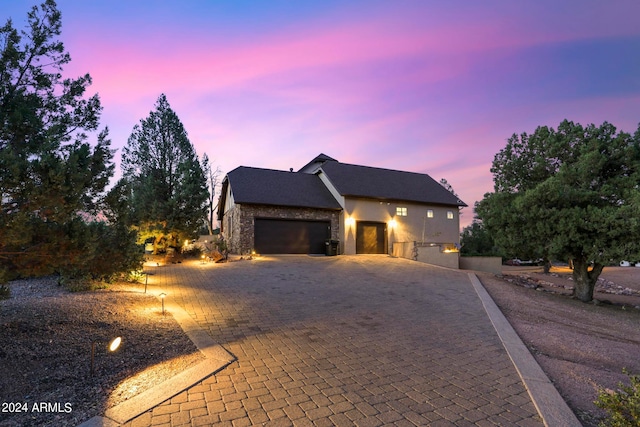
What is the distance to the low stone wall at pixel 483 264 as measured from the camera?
58.5 feet

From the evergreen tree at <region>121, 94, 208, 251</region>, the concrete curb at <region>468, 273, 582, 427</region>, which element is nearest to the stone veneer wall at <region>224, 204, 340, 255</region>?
the evergreen tree at <region>121, 94, 208, 251</region>

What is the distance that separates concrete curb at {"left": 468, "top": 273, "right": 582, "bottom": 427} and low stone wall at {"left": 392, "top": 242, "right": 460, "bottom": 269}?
35.9 feet

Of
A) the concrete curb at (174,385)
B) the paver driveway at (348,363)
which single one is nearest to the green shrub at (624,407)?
the paver driveway at (348,363)

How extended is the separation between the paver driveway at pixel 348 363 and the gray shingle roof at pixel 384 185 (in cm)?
1328

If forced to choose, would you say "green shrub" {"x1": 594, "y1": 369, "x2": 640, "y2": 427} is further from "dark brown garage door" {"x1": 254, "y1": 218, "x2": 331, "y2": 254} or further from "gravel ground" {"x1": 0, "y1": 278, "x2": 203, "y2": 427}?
"dark brown garage door" {"x1": 254, "y1": 218, "x2": 331, "y2": 254}

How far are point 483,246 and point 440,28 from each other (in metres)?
24.5

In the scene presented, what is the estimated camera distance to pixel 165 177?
1853 centimetres

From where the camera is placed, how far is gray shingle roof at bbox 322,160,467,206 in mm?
21953

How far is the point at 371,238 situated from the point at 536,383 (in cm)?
1810

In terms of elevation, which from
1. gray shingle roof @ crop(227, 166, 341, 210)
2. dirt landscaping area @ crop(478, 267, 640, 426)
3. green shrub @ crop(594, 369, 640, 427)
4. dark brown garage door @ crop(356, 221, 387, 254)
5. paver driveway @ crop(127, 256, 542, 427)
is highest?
gray shingle roof @ crop(227, 166, 341, 210)

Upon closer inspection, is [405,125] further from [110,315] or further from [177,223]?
[110,315]

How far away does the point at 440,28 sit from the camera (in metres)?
11.0

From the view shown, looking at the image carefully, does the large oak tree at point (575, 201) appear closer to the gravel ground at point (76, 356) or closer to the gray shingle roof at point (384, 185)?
the gray shingle roof at point (384, 185)

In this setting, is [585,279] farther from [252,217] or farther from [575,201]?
[252,217]
